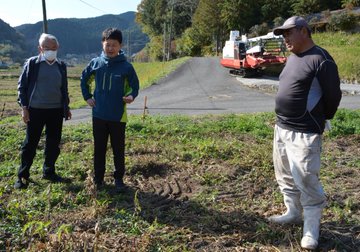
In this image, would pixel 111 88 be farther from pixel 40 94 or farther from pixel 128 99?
pixel 40 94

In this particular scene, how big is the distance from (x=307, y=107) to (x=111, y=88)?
6.71ft

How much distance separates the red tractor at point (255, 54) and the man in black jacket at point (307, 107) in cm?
1512

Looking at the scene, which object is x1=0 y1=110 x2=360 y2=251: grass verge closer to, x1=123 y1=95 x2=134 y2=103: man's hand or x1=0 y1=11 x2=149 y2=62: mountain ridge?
x1=123 y1=95 x2=134 y2=103: man's hand

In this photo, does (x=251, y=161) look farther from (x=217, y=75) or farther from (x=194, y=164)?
(x=217, y=75)

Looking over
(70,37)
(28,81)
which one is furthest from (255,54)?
(70,37)

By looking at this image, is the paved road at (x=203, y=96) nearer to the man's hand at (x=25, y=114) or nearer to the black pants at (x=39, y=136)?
the black pants at (x=39, y=136)

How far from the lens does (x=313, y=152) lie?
10.4 feet

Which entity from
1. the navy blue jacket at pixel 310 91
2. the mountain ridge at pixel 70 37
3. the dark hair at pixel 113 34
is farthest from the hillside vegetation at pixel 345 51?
the mountain ridge at pixel 70 37

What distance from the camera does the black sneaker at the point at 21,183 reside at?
464 cm

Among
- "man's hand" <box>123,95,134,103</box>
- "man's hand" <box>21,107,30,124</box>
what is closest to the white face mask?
"man's hand" <box>21,107,30,124</box>

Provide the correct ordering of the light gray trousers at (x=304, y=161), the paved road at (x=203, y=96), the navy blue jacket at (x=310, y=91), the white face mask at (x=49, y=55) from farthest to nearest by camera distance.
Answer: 1. the paved road at (x=203, y=96)
2. the white face mask at (x=49, y=55)
3. the light gray trousers at (x=304, y=161)
4. the navy blue jacket at (x=310, y=91)

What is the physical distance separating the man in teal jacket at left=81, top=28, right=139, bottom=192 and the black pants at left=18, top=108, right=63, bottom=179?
630 mm

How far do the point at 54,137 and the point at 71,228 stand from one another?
65.7 inches

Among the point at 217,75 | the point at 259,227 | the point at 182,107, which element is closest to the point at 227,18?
the point at 217,75
